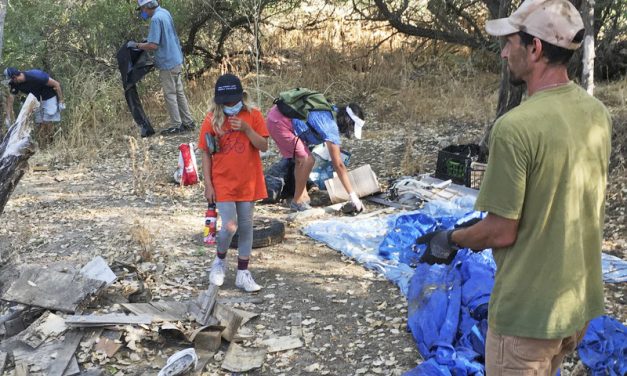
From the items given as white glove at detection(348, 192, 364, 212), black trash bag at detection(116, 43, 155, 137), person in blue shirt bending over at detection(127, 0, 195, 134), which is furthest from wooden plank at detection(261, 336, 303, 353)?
black trash bag at detection(116, 43, 155, 137)

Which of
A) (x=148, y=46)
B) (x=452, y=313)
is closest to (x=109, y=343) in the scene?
(x=452, y=313)

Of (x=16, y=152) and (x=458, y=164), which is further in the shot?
(x=458, y=164)

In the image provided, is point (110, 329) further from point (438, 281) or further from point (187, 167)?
point (187, 167)

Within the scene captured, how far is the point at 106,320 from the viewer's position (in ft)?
12.9

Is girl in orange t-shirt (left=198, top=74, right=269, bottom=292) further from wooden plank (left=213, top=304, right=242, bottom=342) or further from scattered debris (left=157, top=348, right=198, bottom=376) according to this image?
scattered debris (left=157, top=348, right=198, bottom=376)

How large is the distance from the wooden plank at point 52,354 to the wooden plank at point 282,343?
3.60 feet

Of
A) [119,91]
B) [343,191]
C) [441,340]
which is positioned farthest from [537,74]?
[119,91]

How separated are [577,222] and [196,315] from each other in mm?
2679

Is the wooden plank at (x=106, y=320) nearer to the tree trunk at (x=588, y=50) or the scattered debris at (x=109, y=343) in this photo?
the scattered debris at (x=109, y=343)

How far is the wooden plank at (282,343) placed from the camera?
391 centimetres

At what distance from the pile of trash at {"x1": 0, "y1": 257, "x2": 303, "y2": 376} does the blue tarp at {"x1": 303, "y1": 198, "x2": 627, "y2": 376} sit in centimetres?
81

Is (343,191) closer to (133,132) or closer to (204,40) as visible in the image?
(133,132)

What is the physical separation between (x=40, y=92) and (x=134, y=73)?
1.27 meters

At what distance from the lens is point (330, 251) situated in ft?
17.5
